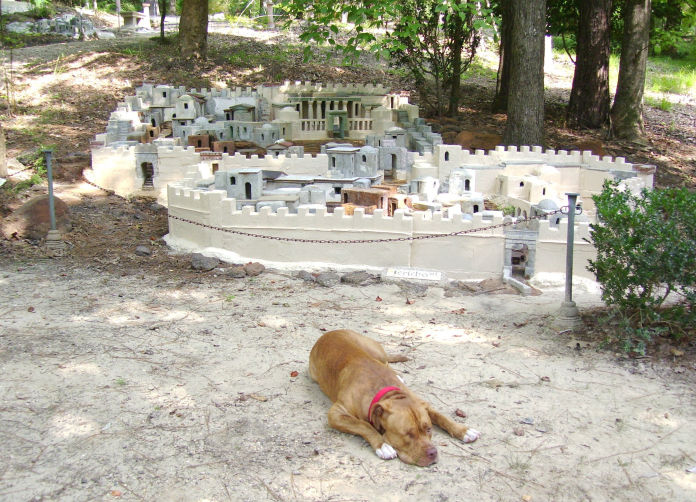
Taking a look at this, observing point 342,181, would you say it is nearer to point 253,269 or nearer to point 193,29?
point 253,269

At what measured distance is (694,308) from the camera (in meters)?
8.87

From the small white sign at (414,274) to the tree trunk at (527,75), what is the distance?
8365 mm

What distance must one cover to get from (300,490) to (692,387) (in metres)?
5.07

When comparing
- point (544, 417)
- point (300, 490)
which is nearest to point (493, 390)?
point (544, 417)

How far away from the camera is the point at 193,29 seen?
2820 centimetres

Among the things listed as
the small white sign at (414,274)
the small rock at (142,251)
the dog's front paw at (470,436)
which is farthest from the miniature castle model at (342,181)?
the dog's front paw at (470,436)

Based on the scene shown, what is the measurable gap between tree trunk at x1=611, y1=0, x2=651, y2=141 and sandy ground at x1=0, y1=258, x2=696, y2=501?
1386cm

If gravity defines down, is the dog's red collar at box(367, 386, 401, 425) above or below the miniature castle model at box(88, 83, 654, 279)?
below

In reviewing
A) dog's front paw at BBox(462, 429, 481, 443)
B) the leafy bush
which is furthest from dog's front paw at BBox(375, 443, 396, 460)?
the leafy bush

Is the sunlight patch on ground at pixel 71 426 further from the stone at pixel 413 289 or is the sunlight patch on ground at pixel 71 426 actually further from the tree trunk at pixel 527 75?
the tree trunk at pixel 527 75

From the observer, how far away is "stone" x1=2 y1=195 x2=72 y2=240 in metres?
15.0

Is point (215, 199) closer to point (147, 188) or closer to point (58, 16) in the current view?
point (147, 188)

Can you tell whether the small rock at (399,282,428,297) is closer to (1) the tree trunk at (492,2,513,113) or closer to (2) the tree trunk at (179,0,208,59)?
(1) the tree trunk at (492,2,513,113)

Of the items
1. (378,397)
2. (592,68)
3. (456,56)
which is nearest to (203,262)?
(378,397)
